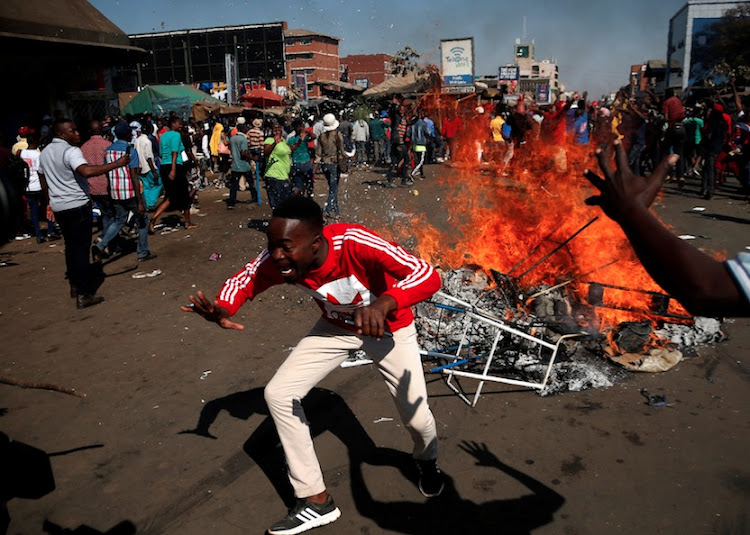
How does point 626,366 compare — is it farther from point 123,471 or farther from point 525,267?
point 123,471

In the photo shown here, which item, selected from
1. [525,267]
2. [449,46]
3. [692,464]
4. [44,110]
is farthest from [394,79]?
[692,464]

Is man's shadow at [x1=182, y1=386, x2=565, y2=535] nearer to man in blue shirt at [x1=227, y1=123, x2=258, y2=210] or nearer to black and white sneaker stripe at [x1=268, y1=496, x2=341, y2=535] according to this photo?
black and white sneaker stripe at [x1=268, y1=496, x2=341, y2=535]

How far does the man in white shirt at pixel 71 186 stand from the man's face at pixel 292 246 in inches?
174

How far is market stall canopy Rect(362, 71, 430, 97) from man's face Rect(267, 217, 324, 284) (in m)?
→ 24.8

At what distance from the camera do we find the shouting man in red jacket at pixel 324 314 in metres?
2.79

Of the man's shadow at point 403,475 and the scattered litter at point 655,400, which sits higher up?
the scattered litter at point 655,400

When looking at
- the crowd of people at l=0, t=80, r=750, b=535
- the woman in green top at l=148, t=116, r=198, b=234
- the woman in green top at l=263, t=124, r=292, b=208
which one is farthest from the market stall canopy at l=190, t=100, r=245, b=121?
the woman in green top at l=263, t=124, r=292, b=208

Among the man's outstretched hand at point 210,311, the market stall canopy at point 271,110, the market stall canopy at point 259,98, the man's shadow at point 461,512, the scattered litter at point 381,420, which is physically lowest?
the man's shadow at point 461,512

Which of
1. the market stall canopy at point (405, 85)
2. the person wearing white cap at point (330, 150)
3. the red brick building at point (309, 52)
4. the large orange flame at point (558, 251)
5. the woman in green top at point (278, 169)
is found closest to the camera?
the large orange flame at point (558, 251)

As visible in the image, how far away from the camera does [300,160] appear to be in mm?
10883

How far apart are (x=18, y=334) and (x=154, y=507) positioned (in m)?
4.19

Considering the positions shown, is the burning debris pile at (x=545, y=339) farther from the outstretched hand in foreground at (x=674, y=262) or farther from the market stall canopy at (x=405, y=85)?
the market stall canopy at (x=405, y=85)

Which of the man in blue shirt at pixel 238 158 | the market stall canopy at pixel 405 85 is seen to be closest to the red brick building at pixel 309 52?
the market stall canopy at pixel 405 85

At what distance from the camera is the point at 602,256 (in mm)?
6145
